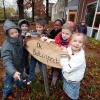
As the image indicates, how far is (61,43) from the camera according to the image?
2248 millimetres

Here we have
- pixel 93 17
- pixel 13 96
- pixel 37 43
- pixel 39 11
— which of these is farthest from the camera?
pixel 39 11

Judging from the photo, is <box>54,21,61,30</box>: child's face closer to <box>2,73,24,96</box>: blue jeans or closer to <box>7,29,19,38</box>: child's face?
<box>7,29,19,38</box>: child's face

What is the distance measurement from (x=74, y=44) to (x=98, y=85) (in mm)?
1890

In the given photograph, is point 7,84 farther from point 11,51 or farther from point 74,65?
point 74,65

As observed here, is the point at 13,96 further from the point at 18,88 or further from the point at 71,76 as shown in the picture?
the point at 71,76

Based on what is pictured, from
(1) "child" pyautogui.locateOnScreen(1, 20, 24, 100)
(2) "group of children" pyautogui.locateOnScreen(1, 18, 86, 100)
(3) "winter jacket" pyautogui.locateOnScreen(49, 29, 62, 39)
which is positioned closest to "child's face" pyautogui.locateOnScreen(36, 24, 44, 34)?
(2) "group of children" pyautogui.locateOnScreen(1, 18, 86, 100)

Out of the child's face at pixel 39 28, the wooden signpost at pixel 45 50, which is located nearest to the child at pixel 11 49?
the wooden signpost at pixel 45 50

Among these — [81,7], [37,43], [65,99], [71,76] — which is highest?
[81,7]

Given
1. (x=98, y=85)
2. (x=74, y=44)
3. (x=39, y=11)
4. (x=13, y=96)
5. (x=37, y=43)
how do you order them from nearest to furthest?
(x=74, y=44) → (x=37, y=43) → (x=13, y=96) → (x=98, y=85) → (x=39, y=11)

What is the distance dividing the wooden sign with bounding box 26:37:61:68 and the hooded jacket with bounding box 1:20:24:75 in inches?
6.8

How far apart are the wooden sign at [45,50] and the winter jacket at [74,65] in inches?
5.6

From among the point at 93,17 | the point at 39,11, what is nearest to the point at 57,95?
the point at 93,17

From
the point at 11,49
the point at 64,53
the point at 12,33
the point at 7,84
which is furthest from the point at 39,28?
the point at 7,84

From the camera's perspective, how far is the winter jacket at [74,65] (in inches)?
75.0
